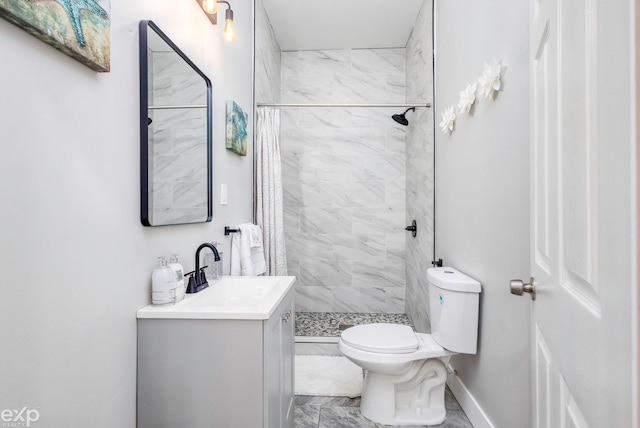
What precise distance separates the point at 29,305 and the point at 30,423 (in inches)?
10.4

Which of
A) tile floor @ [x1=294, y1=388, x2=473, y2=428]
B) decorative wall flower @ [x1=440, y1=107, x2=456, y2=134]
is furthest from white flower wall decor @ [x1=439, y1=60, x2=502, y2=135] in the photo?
tile floor @ [x1=294, y1=388, x2=473, y2=428]

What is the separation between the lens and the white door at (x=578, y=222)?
0.41 metres

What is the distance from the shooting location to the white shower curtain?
103 inches

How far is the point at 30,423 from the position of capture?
30.0 inches

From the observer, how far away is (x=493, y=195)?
1.55 metres

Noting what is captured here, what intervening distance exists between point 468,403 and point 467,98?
164 centimetres

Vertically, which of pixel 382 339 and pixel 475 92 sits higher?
pixel 475 92

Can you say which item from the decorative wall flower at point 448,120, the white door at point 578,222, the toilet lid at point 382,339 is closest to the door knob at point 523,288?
the white door at point 578,222

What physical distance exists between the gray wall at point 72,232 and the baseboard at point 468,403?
1.55 m

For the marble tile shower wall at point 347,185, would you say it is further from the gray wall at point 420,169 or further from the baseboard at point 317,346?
the baseboard at point 317,346

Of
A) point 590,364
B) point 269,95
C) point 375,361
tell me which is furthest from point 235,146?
point 590,364

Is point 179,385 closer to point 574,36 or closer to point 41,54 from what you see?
point 41,54

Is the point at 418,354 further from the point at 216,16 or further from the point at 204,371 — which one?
the point at 216,16

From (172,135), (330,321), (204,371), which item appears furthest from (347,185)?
(204,371)
